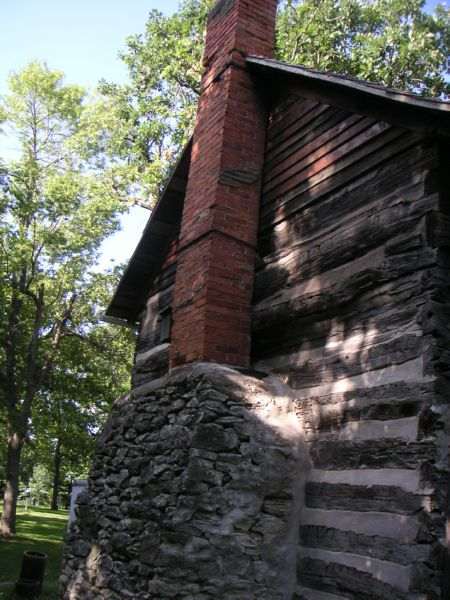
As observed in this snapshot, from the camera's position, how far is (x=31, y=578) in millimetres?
9258

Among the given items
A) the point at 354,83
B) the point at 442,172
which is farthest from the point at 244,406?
the point at 354,83

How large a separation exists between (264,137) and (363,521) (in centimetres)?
471

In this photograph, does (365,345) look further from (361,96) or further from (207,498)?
(361,96)

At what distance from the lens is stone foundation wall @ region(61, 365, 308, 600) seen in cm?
482

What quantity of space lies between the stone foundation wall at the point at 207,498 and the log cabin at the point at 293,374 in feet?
0.06

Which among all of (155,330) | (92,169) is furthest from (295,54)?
(155,330)

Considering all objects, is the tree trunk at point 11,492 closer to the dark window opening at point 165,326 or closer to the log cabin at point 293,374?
the dark window opening at point 165,326

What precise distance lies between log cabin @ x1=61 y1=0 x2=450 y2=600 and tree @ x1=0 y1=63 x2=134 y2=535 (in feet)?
40.5

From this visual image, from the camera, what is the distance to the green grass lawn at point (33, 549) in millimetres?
10090

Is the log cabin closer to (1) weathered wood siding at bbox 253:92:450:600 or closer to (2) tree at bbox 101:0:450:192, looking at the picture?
(1) weathered wood siding at bbox 253:92:450:600

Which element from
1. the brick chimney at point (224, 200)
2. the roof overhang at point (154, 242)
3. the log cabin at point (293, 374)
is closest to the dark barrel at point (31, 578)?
the log cabin at point (293, 374)

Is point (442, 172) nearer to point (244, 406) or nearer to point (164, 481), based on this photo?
point (244, 406)

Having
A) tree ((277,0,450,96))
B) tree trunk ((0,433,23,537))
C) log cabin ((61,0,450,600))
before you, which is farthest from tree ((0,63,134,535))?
log cabin ((61,0,450,600))

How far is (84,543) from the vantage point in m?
6.51
